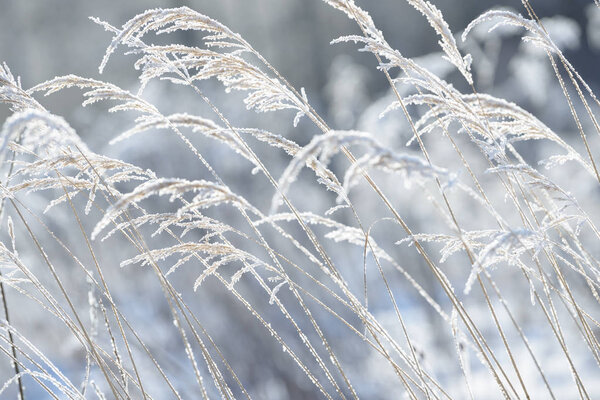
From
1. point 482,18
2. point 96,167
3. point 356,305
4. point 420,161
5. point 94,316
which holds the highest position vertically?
point 482,18

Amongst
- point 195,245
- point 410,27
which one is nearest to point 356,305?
point 195,245

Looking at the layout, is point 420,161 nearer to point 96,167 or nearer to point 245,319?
point 96,167

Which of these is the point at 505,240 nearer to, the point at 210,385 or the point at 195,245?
the point at 195,245

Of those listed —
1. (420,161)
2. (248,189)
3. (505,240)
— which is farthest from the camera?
(248,189)

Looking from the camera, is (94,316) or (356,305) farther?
(356,305)

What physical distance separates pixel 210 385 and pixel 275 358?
0.77m

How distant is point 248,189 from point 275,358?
2.14 m

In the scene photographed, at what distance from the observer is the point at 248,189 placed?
717 centimetres

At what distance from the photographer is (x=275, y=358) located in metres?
6.27

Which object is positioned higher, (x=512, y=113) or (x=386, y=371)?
(x=512, y=113)

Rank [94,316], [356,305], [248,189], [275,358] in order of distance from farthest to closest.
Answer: [248,189]
[275,358]
[356,305]
[94,316]

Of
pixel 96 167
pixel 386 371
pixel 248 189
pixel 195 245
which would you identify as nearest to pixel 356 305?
pixel 195 245

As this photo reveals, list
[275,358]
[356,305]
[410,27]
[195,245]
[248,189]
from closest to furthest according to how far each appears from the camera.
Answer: [195,245] < [356,305] < [275,358] < [248,189] < [410,27]

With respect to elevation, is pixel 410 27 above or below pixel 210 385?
above
